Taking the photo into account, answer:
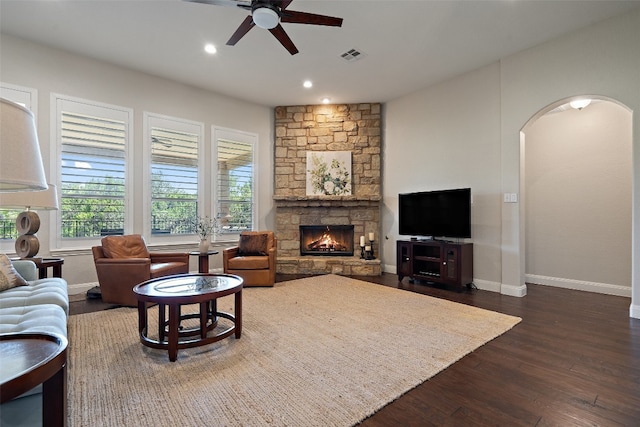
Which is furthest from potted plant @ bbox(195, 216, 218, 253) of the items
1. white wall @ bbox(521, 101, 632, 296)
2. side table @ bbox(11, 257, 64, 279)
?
white wall @ bbox(521, 101, 632, 296)

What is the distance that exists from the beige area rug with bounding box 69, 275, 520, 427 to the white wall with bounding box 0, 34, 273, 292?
7.09 ft

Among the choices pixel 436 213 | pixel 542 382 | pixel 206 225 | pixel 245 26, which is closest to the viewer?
pixel 542 382

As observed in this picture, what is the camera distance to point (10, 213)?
3785mm

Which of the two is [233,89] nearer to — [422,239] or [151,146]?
Result: [151,146]

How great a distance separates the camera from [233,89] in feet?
17.7

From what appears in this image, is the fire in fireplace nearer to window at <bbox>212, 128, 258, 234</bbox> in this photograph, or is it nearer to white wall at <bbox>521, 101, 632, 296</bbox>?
window at <bbox>212, 128, 258, 234</bbox>

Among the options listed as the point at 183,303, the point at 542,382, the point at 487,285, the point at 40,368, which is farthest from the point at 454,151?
the point at 40,368

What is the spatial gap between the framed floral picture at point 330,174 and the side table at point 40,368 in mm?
5045

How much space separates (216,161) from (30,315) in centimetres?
397

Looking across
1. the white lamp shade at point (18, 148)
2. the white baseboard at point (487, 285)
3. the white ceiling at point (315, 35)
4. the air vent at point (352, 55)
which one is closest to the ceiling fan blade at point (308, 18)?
the white ceiling at point (315, 35)

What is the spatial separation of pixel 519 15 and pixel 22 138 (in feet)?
14.3

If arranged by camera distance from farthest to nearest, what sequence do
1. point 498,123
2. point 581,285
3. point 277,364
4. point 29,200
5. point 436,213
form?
point 436,213 → point 581,285 → point 498,123 → point 29,200 → point 277,364

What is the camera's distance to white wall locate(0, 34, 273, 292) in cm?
388

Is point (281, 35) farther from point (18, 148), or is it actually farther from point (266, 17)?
point (18, 148)
